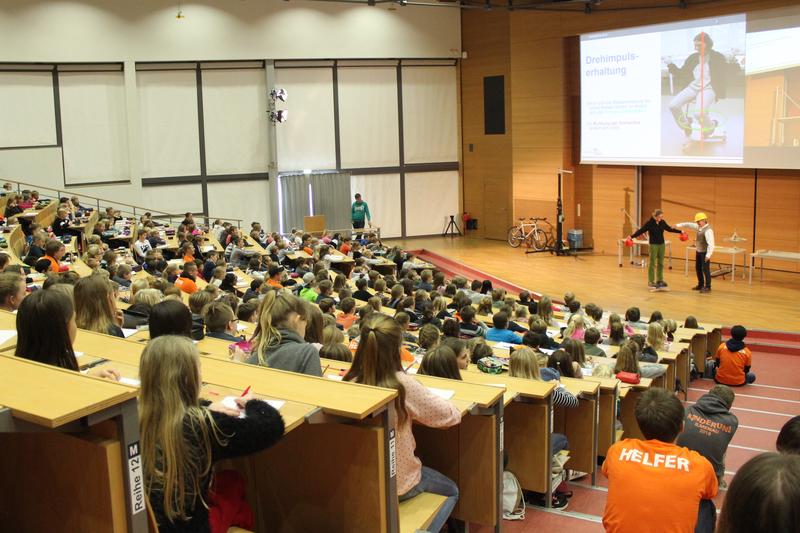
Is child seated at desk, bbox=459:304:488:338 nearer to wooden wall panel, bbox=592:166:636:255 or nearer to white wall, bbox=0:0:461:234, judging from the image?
wooden wall panel, bbox=592:166:636:255

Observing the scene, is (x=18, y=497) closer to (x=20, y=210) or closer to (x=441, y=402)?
(x=441, y=402)

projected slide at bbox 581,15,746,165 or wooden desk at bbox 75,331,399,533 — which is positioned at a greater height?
projected slide at bbox 581,15,746,165

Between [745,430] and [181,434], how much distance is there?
7040 mm

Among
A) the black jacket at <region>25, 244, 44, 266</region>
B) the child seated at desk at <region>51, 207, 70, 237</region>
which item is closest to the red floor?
the black jacket at <region>25, 244, 44, 266</region>

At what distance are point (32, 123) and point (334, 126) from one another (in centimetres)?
754

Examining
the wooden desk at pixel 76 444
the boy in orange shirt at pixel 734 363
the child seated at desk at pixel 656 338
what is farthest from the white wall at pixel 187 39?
the wooden desk at pixel 76 444

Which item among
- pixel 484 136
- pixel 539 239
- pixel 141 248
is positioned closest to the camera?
pixel 141 248

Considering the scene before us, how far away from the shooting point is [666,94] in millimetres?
16641

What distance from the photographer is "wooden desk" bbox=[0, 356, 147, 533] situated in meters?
2.38

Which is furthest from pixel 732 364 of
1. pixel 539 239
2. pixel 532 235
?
pixel 532 235

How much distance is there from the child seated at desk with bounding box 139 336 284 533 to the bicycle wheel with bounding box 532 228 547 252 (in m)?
17.3

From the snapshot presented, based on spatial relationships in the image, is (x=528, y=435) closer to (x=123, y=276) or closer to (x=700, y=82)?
(x=123, y=276)

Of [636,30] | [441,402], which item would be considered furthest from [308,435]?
[636,30]

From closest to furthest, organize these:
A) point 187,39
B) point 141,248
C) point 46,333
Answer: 1. point 46,333
2. point 141,248
3. point 187,39
